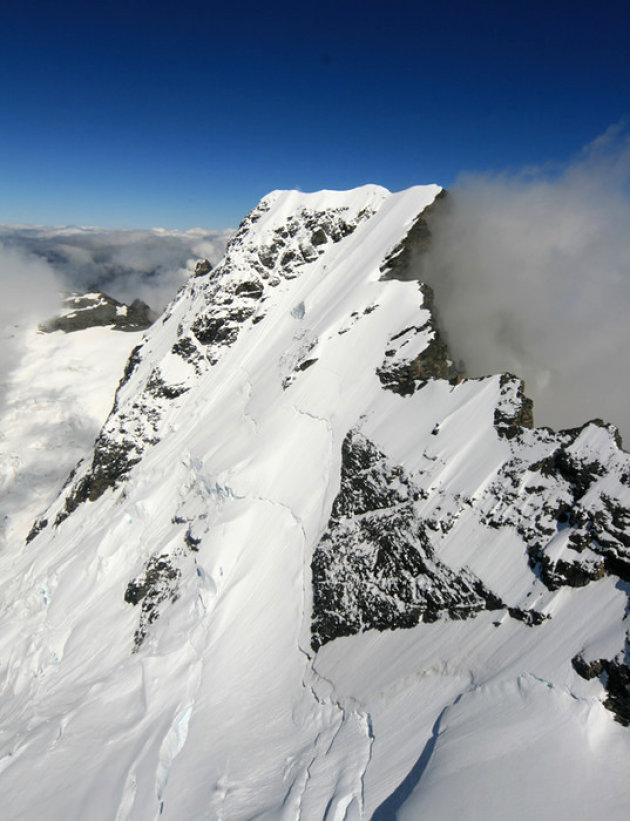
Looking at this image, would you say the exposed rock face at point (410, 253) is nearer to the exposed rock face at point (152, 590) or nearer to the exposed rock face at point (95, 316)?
the exposed rock face at point (152, 590)

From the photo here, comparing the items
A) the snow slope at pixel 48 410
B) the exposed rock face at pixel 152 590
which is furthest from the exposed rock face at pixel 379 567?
the snow slope at pixel 48 410

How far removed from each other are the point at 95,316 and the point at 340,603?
121559mm

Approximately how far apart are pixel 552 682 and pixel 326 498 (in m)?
20.8

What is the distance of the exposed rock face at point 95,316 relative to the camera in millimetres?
126006

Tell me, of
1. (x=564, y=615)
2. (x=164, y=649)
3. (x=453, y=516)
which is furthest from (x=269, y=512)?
(x=564, y=615)

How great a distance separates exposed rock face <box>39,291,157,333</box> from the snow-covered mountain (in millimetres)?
79106

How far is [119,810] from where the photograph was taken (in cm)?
2608

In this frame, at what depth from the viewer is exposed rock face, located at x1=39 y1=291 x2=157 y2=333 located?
126006 mm

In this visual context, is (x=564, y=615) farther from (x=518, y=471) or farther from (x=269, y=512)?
(x=269, y=512)

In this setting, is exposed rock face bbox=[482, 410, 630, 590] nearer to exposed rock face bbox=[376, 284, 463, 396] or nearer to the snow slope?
exposed rock face bbox=[376, 284, 463, 396]

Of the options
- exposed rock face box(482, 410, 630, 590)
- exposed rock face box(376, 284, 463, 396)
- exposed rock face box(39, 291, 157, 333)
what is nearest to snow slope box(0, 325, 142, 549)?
exposed rock face box(39, 291, 157, 333)

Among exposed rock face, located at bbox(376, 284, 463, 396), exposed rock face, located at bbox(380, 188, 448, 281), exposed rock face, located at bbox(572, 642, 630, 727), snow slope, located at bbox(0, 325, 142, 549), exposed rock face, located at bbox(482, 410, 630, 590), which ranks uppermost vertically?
exposed rock face, located at bbox(380, 188, 448, 281)

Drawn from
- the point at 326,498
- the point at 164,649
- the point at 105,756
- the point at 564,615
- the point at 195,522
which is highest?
the point at 564,615

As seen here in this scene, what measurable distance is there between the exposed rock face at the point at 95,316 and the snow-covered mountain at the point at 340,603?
79.1 m
